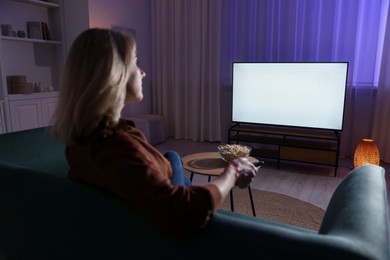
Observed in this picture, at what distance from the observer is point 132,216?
0.79 m

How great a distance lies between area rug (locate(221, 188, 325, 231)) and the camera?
234cm

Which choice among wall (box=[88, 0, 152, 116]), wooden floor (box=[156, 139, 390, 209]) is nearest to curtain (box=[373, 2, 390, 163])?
wooden floor (box=[156, 139, 390, 209])

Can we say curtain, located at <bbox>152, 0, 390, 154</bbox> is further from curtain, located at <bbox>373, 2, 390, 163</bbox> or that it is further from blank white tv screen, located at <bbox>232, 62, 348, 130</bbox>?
blank white tv screen, located at <bbox>232, 62, 348, 130</bbox>

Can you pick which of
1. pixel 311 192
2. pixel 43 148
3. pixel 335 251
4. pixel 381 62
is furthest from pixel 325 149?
pixel 335 251

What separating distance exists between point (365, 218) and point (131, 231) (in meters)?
0.57

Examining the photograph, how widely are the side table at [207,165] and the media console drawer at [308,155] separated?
4.37 ft

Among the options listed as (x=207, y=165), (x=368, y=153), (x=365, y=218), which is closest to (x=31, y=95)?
(x=207, y=165)

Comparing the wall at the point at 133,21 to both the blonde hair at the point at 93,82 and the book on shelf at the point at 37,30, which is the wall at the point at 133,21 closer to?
the book on shelf at the point at 37,30

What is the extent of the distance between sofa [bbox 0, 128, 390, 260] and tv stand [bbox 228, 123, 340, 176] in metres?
2.20

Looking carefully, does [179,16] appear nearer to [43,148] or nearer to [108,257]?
[43,148]

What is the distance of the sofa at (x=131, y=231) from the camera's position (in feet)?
2.21

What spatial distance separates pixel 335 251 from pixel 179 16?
4.40 m

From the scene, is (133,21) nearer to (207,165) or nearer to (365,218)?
(207,165)

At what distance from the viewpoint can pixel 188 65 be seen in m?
4.71
